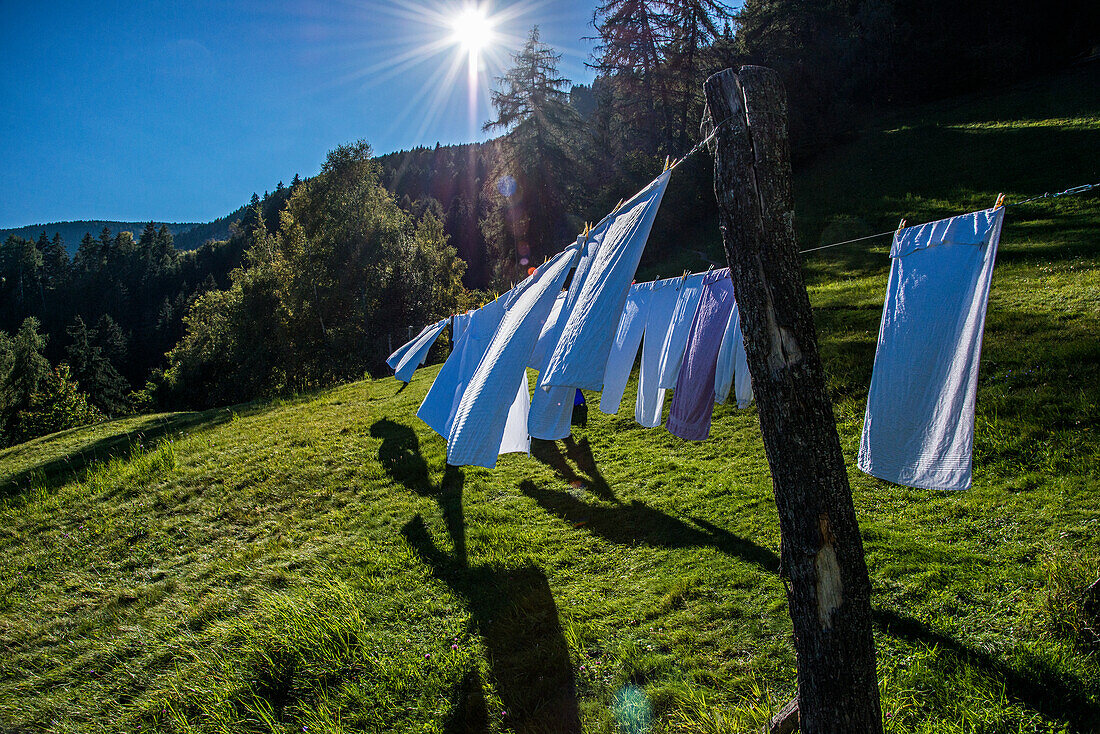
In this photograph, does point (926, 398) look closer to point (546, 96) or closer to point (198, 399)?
point (546, 96)

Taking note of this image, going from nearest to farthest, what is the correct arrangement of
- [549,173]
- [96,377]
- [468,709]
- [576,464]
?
[468,709] → [576,464] → [549,173] → [96,377]

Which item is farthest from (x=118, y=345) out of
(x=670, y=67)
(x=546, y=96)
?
(x=670, y=67)

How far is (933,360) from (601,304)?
1903 mm

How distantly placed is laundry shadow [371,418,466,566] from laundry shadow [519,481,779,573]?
38.6 inches

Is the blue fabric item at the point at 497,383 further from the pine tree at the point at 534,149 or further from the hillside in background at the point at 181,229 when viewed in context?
the hillside in background at the point at 181,229

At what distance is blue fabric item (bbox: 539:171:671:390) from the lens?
2.59 meters

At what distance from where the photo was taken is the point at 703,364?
475cm

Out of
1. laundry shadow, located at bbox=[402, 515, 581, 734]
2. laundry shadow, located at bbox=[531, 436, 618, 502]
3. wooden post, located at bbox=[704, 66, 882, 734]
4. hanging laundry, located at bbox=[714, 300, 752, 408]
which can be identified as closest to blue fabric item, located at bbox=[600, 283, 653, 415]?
hanging laundry, located at bbox=[714, 300, 752, 408]

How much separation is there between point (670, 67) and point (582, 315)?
906 inches

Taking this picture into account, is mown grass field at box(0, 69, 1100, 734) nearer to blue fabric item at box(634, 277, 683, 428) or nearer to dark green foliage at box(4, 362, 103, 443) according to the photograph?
blue fabric item at box(634, 277, 683, 428)

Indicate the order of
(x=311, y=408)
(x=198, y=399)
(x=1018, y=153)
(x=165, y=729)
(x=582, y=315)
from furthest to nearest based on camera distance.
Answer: (x=198, y=399) < (x=1018, y=153) < (x=311, y=408) < (x=165, y=729) < (x=582, y=315)

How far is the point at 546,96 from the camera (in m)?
21.8

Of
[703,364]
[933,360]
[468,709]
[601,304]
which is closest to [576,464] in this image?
[703,364]

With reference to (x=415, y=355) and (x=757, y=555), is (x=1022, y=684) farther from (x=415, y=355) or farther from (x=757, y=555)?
(x=415, y=355)
